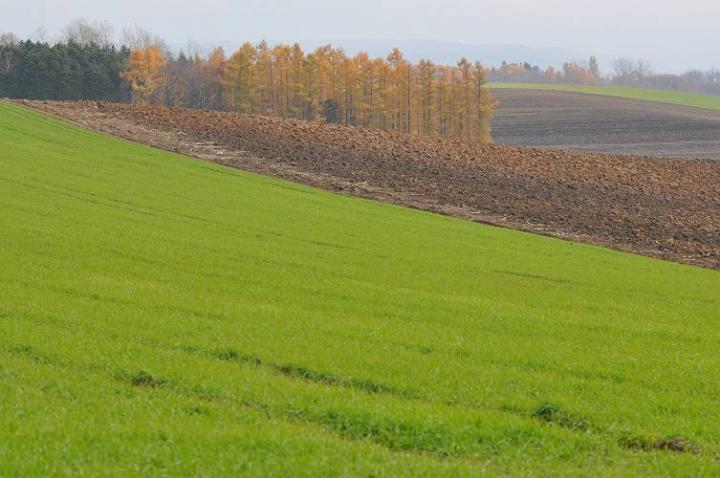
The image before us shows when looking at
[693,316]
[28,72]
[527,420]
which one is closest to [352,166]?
[693,316]

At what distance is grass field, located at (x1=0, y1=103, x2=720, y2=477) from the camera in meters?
8.22

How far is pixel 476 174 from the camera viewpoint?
41.2 metres

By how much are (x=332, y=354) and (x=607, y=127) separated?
85.1m

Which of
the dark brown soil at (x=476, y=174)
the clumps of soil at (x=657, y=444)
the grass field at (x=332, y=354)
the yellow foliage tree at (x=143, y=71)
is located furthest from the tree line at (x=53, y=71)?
the clumps of soil at (x=657, y=444)

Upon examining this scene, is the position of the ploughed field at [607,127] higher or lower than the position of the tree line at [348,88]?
lower

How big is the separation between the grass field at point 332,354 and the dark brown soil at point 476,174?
7075 mm

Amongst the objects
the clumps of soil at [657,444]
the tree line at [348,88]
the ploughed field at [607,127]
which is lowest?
the clumps of soil at [657,444]

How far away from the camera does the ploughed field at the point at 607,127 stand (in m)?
75.7

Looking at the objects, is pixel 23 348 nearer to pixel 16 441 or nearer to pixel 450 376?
pixel 16 441

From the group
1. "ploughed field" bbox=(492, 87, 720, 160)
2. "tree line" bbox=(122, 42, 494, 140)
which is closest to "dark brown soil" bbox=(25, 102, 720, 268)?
"ploughed field" bbox=(492, 87, 720, 160)

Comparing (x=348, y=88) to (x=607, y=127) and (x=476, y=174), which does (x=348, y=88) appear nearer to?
(x=607, y=127)

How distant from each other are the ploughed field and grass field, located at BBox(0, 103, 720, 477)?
48233mm

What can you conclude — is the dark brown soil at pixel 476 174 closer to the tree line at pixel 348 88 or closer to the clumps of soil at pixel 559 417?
the clumps of soil at pixel 559 417

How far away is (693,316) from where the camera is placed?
17562mm
